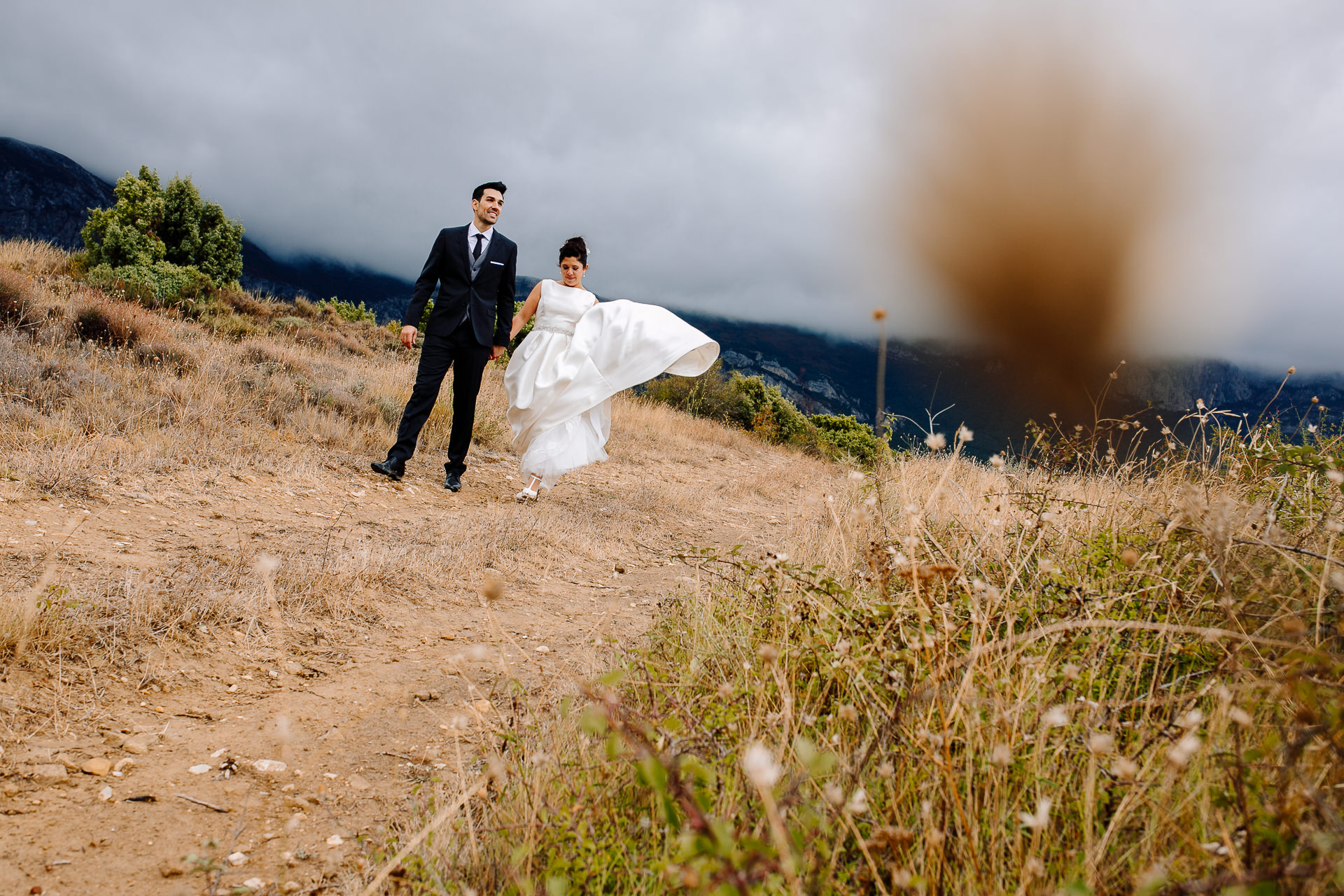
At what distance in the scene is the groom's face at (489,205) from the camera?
6.14 meters

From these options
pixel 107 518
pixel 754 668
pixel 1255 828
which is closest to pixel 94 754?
pixel 754 668

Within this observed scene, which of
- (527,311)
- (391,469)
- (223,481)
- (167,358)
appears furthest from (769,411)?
(223,481)

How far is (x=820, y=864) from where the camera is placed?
134 cm

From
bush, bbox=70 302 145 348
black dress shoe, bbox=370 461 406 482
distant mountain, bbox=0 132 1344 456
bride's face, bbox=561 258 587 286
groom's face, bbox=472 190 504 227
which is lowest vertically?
black dress shoe, bbox=370 461 406 482

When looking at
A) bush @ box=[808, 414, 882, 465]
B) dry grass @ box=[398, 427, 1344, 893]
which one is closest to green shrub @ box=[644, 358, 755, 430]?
bush @ box=[808, 414, 882, 465]

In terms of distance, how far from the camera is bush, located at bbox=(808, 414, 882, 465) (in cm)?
1825

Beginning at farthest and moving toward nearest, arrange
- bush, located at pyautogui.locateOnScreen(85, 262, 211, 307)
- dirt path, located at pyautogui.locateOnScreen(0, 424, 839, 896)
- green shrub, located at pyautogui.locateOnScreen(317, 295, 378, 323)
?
green shrub, located at pyautogui.locateOnScreen(317, 295, 378, 323)
bush, located at pyautogui.locateOnScreen(85, 262, 211, 307)
dirt path, located at pyautogui.locateOnScreen(0, 424, 839, 896)

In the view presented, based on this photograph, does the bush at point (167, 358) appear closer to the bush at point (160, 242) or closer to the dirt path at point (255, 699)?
the dirt path at point (255, 699)

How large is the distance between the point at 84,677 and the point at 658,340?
5.16 m

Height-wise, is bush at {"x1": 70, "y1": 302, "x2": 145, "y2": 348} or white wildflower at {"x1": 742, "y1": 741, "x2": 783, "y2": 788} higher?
bush at {"x1": 70, "y1": 302, "x2": 145, "y2": 348}

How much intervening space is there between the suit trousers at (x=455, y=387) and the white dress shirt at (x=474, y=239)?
24.2 inches

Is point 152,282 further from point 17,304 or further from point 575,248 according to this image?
point 575,248

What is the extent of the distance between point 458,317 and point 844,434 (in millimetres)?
14860

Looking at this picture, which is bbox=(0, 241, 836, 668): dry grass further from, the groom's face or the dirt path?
the groom's face
